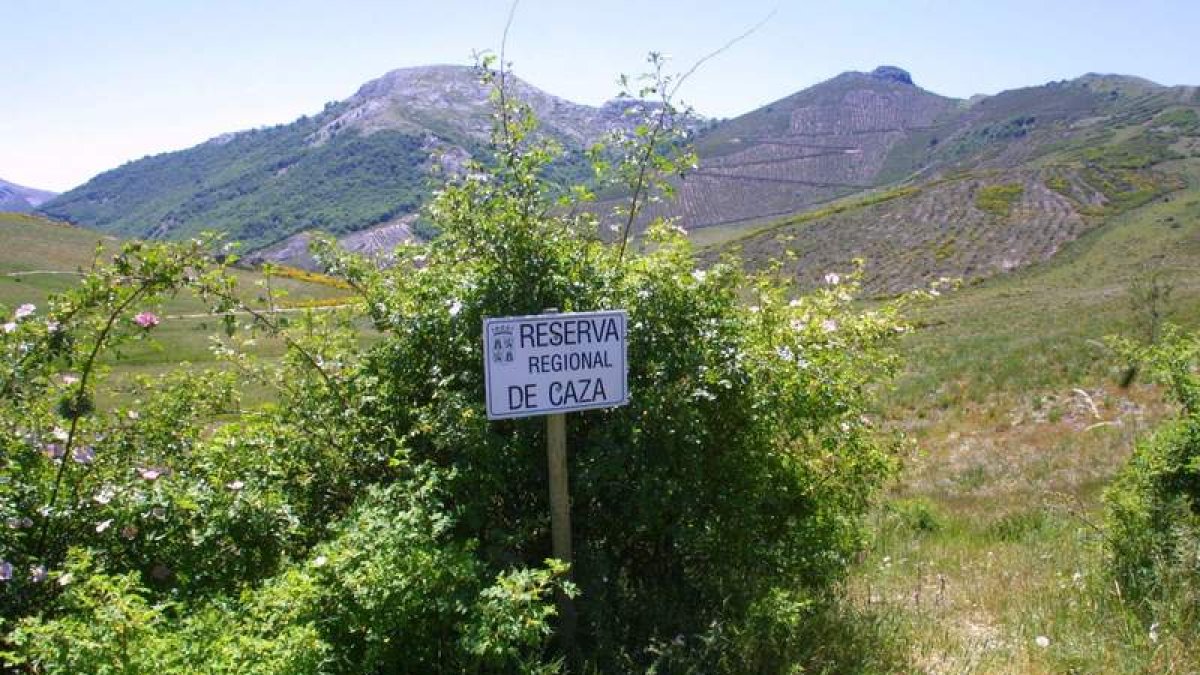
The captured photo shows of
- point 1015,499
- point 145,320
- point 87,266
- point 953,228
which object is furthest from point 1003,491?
point 953,228

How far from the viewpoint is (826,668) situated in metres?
3.80

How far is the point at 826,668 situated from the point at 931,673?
590 millimetres

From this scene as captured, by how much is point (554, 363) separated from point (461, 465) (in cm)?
73

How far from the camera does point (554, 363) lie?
11.0 ft

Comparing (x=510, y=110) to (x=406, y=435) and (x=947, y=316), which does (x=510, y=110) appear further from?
(x=947, y=316)

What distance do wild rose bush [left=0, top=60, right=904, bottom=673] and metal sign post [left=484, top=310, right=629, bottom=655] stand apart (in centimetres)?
26

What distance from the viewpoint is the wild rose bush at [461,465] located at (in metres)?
3.02

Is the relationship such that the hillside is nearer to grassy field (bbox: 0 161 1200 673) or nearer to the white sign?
grassy field (bbox: 0 161 1200 673)

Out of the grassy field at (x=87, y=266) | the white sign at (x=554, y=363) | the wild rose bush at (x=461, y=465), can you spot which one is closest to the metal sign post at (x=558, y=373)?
the white sign at (x=554, y=363)

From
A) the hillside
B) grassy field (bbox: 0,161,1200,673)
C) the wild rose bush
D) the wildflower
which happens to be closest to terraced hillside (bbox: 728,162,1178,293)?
the hillside

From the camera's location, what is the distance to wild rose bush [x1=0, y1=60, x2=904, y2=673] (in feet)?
9.91

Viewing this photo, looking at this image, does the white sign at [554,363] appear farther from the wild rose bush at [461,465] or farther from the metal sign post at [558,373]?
the wild rose bush at [461,465]

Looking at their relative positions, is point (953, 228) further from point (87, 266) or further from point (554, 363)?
point (554, 363)

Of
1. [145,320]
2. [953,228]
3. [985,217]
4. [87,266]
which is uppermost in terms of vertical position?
[985,217]
